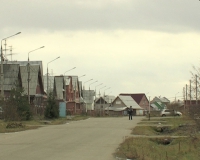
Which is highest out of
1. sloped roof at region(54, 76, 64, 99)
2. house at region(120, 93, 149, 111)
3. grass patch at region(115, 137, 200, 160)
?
sloped roof at region(54, 76, 64, 99)

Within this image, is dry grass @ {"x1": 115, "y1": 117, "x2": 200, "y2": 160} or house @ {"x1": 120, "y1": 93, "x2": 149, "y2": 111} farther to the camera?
house @ {"x1": 120, "y1": 93, "x2": 149, "y2": 111}

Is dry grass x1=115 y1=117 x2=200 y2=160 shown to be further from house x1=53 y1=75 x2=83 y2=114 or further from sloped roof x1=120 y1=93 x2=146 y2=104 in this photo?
sloped roof x1=120 y1=93 x2=146 y2=104

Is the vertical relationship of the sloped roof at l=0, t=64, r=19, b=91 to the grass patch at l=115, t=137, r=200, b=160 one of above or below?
above

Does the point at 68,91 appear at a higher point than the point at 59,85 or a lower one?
lower

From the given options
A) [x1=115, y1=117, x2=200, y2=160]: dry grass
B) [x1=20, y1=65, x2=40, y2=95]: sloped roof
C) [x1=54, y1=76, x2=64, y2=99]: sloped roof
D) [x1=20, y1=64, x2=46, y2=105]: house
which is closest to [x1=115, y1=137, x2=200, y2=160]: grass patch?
[x1=115, y1=117, x2=200, y2=160]: dry grass

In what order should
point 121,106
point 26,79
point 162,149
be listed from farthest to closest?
point 121,106 < point 26,79 < point 162,149

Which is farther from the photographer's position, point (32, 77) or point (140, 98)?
point (140, 98)

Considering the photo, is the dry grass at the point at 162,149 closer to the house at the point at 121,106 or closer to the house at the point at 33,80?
the house at the point at 33,80

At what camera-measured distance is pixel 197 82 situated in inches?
985

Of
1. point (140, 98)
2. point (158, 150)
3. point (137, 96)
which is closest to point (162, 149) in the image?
point (158, 150)

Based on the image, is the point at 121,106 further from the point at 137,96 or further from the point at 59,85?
the point at 59,85

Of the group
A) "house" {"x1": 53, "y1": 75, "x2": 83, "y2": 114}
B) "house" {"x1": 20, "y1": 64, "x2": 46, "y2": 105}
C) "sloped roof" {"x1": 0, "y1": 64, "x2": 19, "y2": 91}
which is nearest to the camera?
"sloped roof" {"x1": 0, "y1": 64, "x2": 19, "y2": 91}

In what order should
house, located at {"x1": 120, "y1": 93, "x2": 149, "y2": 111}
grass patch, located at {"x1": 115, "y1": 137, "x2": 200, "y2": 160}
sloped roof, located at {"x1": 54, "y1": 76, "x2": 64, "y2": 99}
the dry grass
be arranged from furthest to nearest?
house, located at {"x1": 120, "y1": 93, "x2": 149, "y2": 111} → sloped roof, located at {"x1": 54, "y1": 76, "x2": 64, "y2": 99} → the dry grass → grass patch, located at {"x1": 115, "y1": 137, "x2": 200, "y2": 160}

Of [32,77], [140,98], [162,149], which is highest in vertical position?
[32,77]
